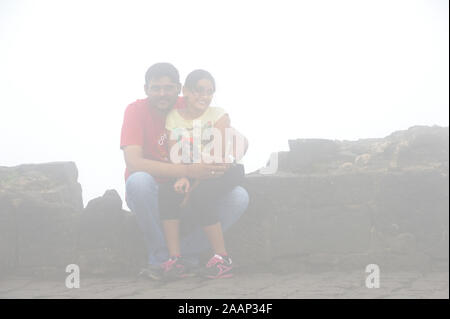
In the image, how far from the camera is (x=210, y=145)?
16.4 feet

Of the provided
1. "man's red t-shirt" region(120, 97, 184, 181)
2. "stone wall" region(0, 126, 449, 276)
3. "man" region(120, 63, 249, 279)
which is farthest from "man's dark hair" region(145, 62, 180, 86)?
"stone wall" region(0, 126, 449, 276)

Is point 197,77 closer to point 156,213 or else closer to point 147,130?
point 147,130

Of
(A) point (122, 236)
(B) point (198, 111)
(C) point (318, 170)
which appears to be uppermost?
(B) point (198, 111)

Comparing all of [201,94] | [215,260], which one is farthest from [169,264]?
[201,94]

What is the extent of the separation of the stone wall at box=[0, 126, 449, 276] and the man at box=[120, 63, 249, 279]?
0.32 m

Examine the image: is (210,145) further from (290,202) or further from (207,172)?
(290,202)

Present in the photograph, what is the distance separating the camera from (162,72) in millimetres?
5238

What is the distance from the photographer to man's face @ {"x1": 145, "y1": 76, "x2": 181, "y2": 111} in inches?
207

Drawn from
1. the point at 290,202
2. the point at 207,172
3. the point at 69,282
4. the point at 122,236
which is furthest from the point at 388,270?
the point at 69,282

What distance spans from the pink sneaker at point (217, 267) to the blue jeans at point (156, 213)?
1.15 feet

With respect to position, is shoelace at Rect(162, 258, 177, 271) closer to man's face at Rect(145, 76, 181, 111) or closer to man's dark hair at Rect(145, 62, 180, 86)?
man's face at Rect(145, 76, 181, 111)
